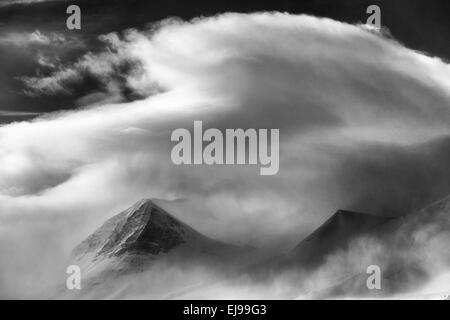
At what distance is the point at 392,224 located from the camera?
70812mm

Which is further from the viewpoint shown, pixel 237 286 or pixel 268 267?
pixel 268 267
